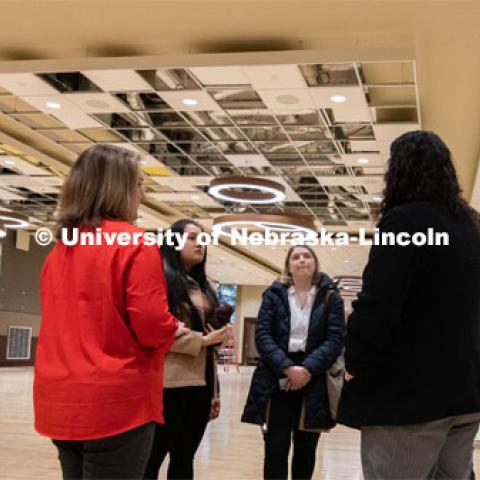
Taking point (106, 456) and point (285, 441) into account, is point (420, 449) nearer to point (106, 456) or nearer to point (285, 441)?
point (106, 456)

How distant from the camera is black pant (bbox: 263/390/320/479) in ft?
11.5

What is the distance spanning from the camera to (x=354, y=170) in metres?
13.6

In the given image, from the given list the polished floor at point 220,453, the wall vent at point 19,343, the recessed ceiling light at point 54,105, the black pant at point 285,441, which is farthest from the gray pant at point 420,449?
the wall vent at point 19,343

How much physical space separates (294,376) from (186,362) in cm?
53

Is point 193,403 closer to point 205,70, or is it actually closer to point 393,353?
point 393,353

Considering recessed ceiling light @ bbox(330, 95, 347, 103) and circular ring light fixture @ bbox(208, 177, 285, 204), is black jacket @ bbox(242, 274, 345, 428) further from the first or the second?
circular ring light fixture @ bbox(208, 177, 285, 204)

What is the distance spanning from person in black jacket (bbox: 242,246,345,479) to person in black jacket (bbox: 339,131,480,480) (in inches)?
62.1

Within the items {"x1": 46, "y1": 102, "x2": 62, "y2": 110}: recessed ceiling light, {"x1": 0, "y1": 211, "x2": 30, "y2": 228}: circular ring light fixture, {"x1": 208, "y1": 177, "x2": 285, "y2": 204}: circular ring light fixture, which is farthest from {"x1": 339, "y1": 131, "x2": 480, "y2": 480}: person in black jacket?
{"x1": 0, "y1": 211, "x2": 30, "y2": 228}: circular ring light fixture

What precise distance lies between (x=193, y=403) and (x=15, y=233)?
2098 centimetres

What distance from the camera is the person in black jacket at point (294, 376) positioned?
3477 mm

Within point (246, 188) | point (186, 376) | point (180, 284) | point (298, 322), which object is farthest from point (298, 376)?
point (246, 188)

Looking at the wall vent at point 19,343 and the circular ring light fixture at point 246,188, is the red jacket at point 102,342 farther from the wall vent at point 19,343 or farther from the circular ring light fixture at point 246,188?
the wall vent at point 19,343

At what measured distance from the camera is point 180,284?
11.2 feet

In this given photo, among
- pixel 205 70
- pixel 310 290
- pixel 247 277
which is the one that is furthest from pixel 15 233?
pixel 310 290
